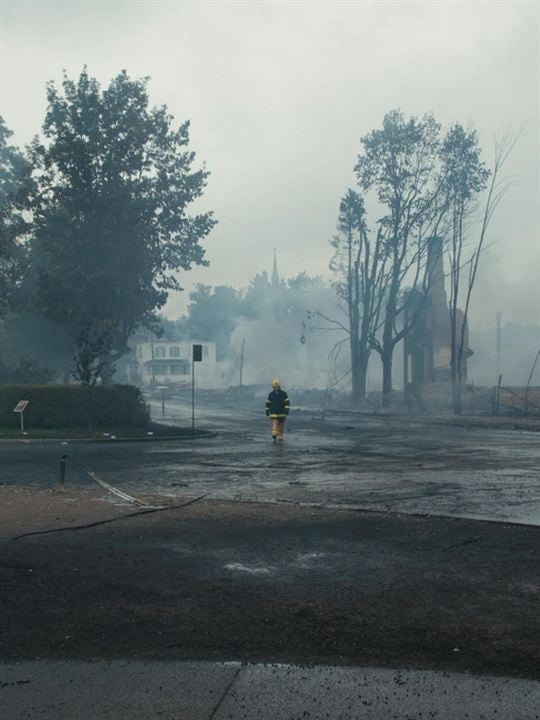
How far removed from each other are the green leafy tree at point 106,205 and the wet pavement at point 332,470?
17430mm

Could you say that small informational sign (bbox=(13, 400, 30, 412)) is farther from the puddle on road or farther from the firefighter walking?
the puddle on road

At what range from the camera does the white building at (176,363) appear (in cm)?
10981

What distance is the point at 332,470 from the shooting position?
14555 millimetres

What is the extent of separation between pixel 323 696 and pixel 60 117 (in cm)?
4038

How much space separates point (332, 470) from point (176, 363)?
102 meters

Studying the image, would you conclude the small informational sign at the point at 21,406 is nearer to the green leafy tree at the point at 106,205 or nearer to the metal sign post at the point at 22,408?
the metal sign post at the point at 22,408

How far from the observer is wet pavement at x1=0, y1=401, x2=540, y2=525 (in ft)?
35.3

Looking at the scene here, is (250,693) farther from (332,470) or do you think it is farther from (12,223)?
(12,223)

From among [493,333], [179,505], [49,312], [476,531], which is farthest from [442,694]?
[493,333]

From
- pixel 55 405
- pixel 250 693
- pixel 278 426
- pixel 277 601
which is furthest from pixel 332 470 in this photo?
pixel 55 405

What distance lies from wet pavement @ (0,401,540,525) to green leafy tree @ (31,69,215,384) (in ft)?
57.2

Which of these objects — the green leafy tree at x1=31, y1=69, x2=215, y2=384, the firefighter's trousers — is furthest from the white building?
the firefighter's trousers

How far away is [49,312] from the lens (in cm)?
3822

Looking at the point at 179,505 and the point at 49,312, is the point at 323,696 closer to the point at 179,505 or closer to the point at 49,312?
the point at 179,505
